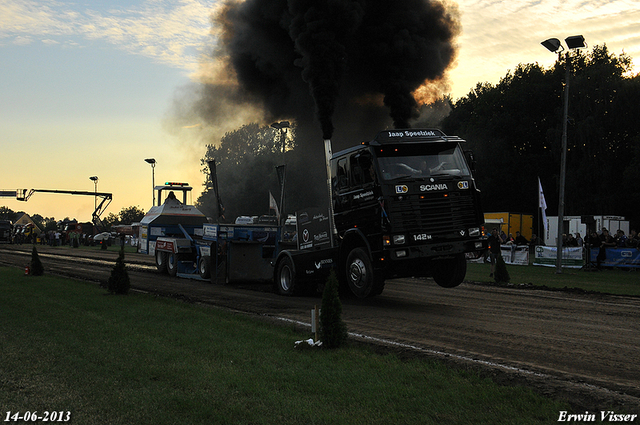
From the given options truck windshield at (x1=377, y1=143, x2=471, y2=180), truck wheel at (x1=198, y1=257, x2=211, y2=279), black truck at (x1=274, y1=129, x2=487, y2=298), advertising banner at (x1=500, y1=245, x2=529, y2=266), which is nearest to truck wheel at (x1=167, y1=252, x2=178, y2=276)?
truck wheel at (x1=198, y1=257, x2=211, y2=279)

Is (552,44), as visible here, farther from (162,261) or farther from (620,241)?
(162,261)

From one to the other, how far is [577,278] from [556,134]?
3393cm

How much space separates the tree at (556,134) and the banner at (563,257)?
24271mm

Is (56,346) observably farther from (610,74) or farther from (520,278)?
(610,74)

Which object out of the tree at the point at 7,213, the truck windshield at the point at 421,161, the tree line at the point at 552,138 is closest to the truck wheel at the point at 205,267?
the truck windshield at the point at 421,161

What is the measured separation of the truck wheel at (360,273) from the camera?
11.3 m

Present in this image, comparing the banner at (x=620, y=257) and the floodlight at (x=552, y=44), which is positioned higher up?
the floodlight at (x=552, y=44)

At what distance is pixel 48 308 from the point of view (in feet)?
36.4

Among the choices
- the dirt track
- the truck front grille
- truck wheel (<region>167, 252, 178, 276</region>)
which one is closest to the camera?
the dirt track

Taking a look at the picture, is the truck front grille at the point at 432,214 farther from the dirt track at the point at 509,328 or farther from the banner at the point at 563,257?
the banner at the point at 563,257

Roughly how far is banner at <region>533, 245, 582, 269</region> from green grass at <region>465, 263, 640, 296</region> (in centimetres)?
58

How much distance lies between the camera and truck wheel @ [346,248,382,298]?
11328 mm

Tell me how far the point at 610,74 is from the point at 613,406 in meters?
54.3

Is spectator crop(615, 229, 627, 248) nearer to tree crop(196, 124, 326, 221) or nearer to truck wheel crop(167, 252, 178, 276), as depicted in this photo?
truck wheel crop(167, 252, 178, 276)
